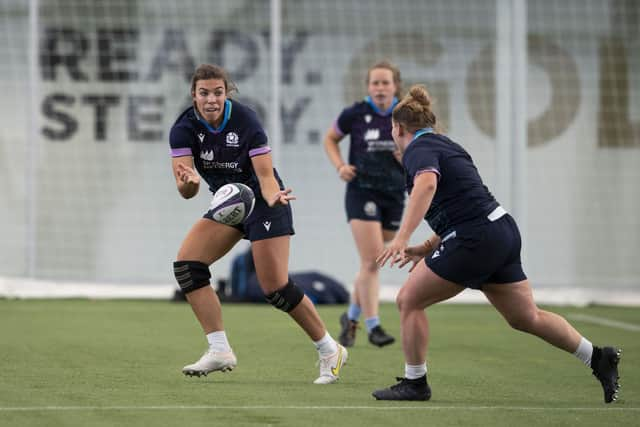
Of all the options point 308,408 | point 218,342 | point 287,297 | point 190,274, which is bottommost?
point 308,408

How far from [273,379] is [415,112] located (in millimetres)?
1790

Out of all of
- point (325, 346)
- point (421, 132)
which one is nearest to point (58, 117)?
point (325, 346)

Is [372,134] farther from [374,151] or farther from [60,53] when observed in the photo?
[60,53]

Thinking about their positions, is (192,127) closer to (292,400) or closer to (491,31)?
(292,400)

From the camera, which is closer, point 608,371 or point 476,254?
point 476,254

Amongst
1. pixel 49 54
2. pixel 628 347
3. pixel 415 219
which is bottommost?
pixel 628 347

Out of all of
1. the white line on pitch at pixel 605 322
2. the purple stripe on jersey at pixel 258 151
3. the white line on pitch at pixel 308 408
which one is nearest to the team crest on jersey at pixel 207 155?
the purple stripe on jersey at pixel 258 151

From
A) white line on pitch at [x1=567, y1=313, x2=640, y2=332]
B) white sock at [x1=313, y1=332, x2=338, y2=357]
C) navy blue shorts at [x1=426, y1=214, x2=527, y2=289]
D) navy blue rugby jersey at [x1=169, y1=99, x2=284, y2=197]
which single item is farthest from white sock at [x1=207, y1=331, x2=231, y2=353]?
white line on pitch at [x1=567, y1=313, x2=640, y2=332]

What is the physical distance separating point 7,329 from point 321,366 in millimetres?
4006

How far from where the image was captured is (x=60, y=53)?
15211 millimetres

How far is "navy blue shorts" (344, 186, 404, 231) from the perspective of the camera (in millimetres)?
9312

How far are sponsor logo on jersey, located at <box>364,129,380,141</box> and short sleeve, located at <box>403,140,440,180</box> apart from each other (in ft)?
10.6

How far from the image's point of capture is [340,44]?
15547mm

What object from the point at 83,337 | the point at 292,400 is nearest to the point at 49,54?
the point at 83,337
